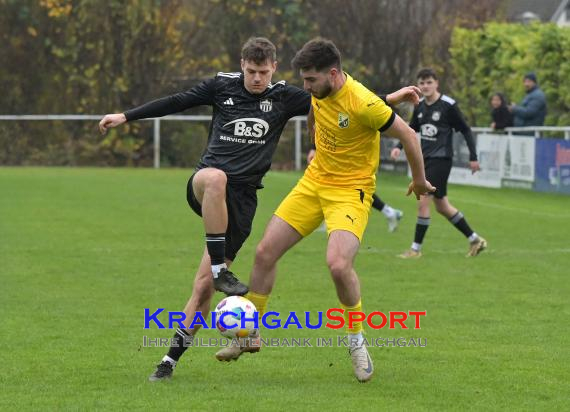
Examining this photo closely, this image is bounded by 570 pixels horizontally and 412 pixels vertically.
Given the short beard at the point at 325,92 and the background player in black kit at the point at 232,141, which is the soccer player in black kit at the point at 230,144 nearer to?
the background player in black kit at the point at 232,141

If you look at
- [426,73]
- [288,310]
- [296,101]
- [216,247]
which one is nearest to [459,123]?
[426,73]

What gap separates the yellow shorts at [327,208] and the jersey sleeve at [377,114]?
50 centimetres

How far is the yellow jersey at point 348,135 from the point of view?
7.30 meters

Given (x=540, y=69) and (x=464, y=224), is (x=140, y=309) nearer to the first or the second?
(x=464, y=224)

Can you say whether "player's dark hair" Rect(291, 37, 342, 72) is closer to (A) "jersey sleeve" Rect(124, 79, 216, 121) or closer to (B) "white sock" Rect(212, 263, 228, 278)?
(A) "jersey sleeve" Rect(124, 79, 216, 121)

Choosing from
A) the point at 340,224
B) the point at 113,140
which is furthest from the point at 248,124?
the point at 113,140

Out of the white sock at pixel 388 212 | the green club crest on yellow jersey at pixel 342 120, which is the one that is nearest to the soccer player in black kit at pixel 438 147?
the white sock at pixel 388 212

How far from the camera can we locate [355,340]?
24.3 ft

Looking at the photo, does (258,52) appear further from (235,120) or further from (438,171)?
(438,171)

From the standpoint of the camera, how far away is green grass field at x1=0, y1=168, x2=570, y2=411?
683 centimetres

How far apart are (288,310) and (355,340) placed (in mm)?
2427

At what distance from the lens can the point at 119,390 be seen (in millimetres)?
6895

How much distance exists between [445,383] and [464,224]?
6697 millimetres

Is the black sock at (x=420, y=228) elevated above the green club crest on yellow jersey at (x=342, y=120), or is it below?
below
